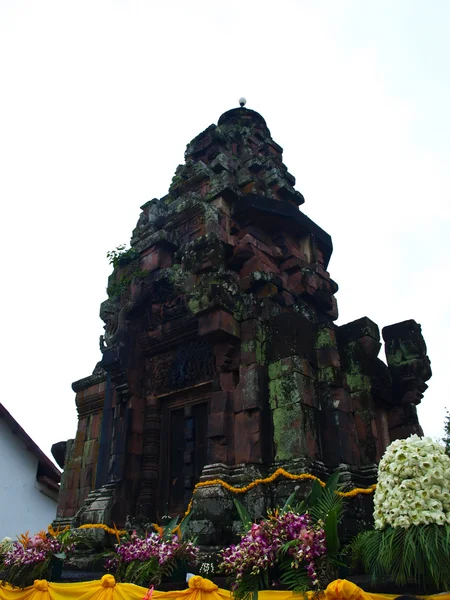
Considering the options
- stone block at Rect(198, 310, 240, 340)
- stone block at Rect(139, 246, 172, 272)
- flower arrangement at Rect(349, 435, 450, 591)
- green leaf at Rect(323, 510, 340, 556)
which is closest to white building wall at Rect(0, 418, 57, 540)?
stone block at Rect(139, 246, 172, 272)

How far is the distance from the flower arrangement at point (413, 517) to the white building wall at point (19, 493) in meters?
16.8

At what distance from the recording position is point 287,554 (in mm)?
4828

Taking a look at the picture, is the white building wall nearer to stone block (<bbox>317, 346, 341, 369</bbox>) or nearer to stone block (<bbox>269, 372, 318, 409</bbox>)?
stone block (<bbox>269, 372, 318, 409</bbox>)

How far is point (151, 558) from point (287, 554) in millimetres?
1927

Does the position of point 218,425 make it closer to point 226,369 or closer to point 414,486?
point 226,369

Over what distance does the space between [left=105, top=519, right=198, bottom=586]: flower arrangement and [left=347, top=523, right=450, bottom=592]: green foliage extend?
2.47 meters

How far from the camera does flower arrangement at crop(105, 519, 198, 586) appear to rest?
19.1 ft

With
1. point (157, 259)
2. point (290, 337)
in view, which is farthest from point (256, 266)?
point (157, 259)

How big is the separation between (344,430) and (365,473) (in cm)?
79

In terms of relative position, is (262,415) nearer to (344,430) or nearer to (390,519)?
(344,430)

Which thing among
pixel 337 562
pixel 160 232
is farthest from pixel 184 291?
pixel 337 562

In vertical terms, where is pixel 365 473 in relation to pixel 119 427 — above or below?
below

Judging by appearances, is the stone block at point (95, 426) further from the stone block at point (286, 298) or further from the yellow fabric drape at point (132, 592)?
the yellow fabric drape at point (132, 592)

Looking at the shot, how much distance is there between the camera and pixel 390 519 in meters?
4.36
